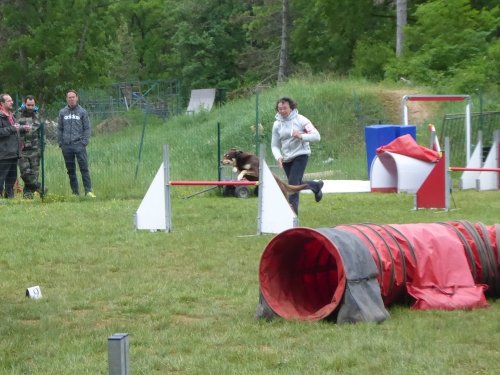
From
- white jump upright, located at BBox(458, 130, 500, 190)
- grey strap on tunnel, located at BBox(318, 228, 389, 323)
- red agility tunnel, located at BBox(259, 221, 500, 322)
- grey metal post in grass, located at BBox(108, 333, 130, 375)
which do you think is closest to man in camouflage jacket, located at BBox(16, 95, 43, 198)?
white jump upright, located at BBox(458, 130, 500, 190)

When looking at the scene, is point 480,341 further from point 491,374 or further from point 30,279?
point 30,279

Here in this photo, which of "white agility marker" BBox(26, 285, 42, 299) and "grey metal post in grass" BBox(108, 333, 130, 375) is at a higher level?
"grey metal post in grass" BBox(108, 333, 130, 375)

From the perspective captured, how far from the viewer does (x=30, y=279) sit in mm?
8578

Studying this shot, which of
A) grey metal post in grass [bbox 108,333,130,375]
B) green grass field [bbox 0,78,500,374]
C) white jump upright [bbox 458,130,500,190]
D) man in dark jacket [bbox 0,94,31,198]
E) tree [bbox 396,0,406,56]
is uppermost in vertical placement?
tree [bbox 396,0,406,56]

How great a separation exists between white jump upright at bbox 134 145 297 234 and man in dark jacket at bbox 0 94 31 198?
15.6 feet

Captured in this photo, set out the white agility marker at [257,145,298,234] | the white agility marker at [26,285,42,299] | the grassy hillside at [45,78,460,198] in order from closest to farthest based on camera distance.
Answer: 1. the white agility marker at [26,285,42,299]
2. the white agility marker at [257,145,298,234]
3. the grassy hillside at [45,78,460,198]

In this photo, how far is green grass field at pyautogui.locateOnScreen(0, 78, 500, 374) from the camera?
17.8ft

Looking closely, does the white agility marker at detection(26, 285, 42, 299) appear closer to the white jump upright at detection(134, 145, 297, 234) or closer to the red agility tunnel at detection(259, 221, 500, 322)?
the red agility tunnel at detection(259, 221, 500, 322)

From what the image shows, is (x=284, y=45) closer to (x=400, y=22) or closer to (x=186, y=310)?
(x=400, y=22)

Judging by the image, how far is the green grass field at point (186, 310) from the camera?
5438mm

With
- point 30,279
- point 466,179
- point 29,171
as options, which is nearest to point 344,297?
point 30,279

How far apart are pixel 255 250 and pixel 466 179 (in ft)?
32.3

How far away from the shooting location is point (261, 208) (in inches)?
438

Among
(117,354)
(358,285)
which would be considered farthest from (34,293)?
A: (117,354)
